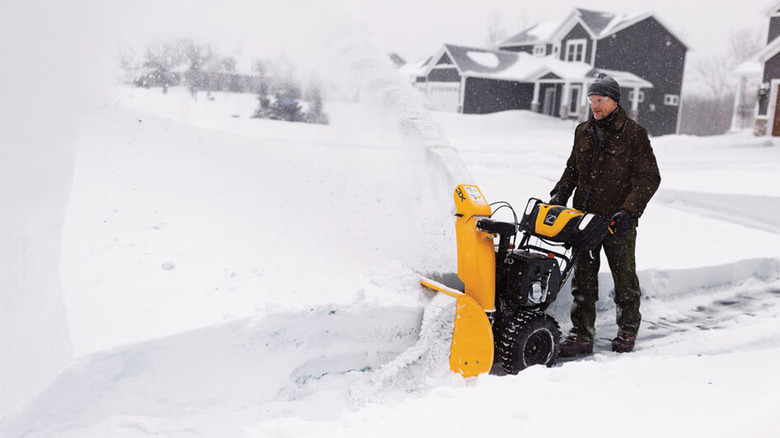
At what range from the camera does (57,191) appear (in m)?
4.58

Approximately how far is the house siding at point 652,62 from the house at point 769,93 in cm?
713

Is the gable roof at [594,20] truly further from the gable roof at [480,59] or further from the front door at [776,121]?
the front door at [776,121]

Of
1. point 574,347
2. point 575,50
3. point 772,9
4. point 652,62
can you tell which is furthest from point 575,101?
point 574,347

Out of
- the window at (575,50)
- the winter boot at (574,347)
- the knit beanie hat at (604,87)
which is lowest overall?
the winter boot at (574,347)

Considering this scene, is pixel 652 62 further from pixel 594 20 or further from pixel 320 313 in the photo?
pixel 320 313

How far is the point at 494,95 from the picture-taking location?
102 ft

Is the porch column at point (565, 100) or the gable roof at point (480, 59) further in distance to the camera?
the gable roof at point (480, 59)

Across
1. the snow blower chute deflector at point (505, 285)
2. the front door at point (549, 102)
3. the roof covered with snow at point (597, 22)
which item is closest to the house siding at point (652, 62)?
the roof covered with snow at point (597, 22)

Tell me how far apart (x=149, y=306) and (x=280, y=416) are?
996mm

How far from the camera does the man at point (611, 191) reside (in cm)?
395

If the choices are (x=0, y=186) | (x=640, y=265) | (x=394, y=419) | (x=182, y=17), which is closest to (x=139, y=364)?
(x=394, y=419)

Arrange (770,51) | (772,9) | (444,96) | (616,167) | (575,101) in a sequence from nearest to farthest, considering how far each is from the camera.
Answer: (616,167) → (770,51) → (772,9) → (575,101) → (444,96)

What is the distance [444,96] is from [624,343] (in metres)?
29.4

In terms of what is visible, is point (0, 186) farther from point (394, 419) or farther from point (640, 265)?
point (640, 265)
